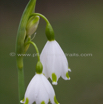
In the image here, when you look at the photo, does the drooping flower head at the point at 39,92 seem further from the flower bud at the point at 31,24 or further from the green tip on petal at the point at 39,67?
the flower bud at the point at 31,24

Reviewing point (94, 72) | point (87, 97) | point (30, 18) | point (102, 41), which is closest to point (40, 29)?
→ point (102, 41)

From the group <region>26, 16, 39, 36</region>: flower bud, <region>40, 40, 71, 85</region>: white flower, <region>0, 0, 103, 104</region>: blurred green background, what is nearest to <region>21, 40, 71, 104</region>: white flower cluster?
<region>40, 40, 71, 85</region>: white flower

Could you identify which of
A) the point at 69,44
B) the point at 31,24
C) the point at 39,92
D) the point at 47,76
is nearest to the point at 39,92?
the point at 39,92

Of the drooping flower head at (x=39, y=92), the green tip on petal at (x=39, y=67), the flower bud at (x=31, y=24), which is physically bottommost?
the drooping flower head at (x=39, y=92)

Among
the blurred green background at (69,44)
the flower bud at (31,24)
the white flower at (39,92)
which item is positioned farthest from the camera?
the blurred green background at (69,44)

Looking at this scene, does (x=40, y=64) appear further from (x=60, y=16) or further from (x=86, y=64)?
(x=60, y=16)

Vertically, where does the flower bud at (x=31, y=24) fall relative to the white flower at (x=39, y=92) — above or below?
above

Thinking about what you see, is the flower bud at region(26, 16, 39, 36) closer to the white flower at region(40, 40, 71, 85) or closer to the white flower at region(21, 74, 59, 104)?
the white flower at region(40, 40, 71, 85)

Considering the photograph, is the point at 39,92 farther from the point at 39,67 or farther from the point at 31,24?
the point at 31,24

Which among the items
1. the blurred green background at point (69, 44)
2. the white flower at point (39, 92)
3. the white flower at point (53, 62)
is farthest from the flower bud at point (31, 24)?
the blurred green background at point (69, 44)
